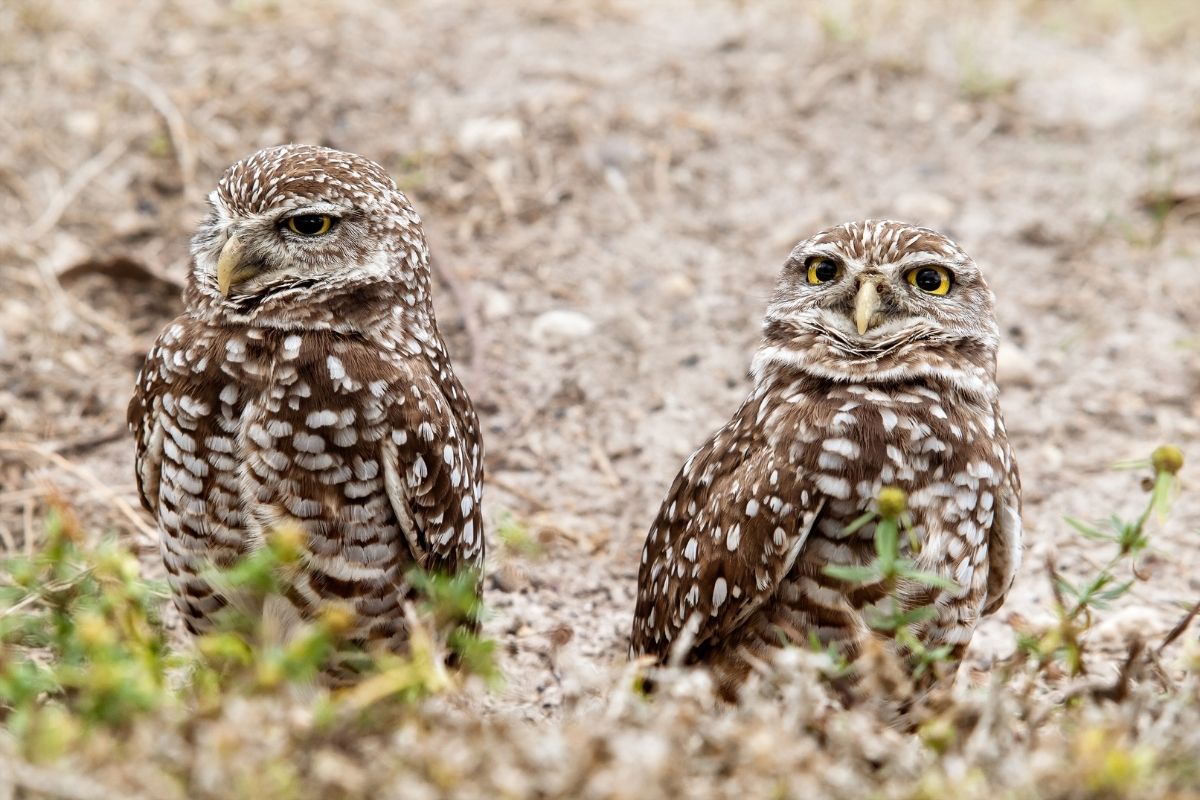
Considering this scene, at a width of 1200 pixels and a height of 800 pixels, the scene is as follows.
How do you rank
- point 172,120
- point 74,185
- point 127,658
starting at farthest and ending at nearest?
1. point 172,120
2. point 74,185
3. point 127,658

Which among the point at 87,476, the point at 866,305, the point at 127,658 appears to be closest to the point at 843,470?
the point at 866,305

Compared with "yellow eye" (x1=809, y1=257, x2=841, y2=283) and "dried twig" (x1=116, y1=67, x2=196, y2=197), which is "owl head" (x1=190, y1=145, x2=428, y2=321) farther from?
"dried twig" (x1=116, y1=67, x2=196, y2=197)

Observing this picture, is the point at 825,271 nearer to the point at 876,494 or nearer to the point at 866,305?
the point at 866,305

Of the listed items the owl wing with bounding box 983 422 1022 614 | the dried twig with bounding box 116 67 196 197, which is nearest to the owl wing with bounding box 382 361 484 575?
the owl wing with bounding box 983 422 1022 614

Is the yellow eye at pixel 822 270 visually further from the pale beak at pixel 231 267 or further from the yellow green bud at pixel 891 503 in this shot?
the pale beak at pixel 231 267

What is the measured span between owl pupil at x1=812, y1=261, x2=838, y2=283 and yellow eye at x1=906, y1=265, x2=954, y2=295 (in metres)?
0.22

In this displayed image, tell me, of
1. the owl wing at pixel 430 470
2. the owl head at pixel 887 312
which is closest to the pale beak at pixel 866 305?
the owl head at pixel 887 312

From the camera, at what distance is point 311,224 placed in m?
3.21

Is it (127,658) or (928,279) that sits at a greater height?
(928,279)

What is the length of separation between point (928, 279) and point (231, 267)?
1.78 meters

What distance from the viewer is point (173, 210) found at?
545cm

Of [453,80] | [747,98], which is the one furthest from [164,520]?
[747,98]

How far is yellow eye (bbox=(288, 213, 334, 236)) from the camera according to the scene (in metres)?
3.20

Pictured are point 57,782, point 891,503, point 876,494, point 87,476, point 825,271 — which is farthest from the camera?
point 87,476
